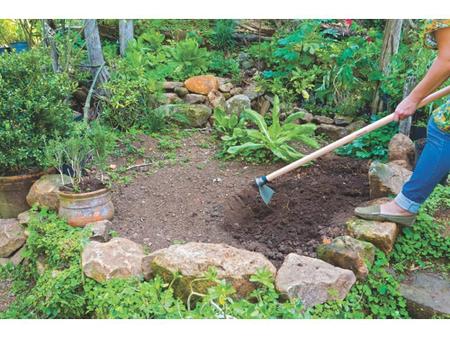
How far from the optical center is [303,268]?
241 cm

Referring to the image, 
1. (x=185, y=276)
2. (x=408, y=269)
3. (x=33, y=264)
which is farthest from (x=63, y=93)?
(x=408, y=269)

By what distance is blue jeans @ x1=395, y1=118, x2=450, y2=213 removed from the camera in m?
2.53

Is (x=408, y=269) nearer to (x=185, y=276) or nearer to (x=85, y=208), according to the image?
(x=185, y=276)

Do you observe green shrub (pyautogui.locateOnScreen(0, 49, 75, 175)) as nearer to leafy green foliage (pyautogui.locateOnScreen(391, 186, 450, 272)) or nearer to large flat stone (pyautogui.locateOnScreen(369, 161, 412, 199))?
large flat stone (pyautogui.locateOnScreen(369, 161, 412, 199))

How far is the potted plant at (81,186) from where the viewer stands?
10.5ft

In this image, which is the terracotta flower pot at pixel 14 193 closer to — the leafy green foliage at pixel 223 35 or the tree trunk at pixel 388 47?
the tree trunk at pixel 388 47

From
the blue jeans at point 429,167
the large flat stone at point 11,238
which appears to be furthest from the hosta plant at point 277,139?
the large flat stone at point 11,238

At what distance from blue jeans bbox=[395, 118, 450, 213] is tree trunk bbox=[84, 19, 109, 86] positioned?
13.4 feet

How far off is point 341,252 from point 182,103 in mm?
3404

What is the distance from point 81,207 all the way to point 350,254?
78.0 inches

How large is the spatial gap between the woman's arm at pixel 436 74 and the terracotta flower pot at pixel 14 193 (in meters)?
3.01

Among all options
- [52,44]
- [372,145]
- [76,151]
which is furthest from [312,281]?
[52,44]

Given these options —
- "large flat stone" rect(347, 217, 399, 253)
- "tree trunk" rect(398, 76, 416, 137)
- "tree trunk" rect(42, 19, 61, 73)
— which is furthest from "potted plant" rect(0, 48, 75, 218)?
"tree trunk" rect(398, 76, 416, 137)

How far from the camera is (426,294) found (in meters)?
2.48
